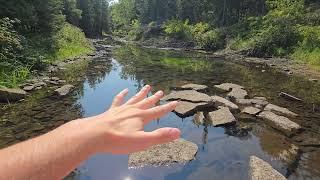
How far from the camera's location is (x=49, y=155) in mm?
1139

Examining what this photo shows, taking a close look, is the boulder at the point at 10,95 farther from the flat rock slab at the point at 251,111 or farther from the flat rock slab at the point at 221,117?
the flat rock slab at the point at 251,111

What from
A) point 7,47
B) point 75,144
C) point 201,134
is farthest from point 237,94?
point 75,144

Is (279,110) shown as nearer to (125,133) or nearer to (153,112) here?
(153,112)

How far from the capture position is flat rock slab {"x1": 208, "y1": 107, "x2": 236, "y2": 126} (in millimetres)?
9016

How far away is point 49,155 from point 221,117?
8414mm

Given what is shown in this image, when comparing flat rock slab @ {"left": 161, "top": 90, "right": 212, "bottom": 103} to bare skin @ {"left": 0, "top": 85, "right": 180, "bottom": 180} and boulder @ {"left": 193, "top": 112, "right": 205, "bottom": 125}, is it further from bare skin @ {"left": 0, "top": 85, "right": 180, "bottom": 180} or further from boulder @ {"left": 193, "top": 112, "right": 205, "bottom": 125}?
bare skin @ {"left": 0, "top": 85, "right": 180, "bottom": 180}

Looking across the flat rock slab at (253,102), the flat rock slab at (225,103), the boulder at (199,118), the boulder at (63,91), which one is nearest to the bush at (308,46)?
the flat rock slab at (253,102)

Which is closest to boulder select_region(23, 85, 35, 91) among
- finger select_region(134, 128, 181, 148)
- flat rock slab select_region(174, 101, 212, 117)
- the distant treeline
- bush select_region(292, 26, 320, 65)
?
flat rock slab select_region(174, 101, 212, 117)

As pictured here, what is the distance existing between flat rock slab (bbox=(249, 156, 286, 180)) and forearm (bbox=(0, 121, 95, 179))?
5.28m

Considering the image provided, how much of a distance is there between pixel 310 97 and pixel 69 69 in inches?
469

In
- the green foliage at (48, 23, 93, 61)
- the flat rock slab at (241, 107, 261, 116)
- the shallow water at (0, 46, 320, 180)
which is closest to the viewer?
the shallow water at (0, 46, 320, 180)

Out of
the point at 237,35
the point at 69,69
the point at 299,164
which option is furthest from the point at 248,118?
the point at 237,35

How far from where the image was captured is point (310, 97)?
519 inches

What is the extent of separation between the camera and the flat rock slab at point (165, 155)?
646 centimetres
